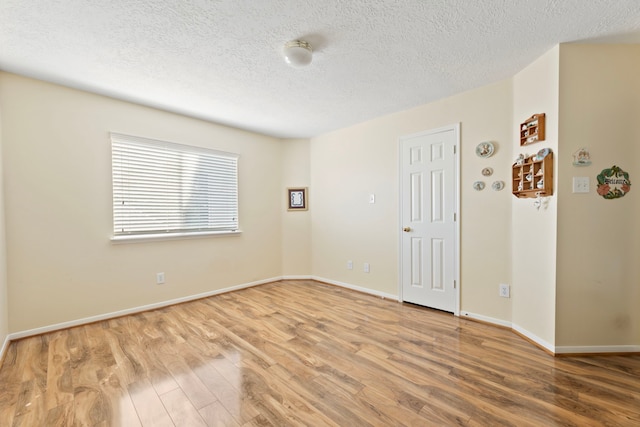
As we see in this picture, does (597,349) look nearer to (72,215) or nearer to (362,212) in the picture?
(362,212)

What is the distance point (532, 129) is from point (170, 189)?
390 centimetres

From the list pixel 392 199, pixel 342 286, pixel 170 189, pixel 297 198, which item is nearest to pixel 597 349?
pixel 392 199

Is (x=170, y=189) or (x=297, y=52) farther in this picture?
(x=170, y=189)

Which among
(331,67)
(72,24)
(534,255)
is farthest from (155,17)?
(534,255)

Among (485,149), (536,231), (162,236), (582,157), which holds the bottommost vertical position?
(162,236)

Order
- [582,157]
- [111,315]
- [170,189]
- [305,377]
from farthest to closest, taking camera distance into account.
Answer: [170,189], [111,315], [582,157], [305,377]

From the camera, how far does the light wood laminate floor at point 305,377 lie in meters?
1.51

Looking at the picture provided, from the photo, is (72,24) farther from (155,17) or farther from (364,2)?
(364,2)

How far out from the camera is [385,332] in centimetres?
256

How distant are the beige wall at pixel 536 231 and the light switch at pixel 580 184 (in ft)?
0.56

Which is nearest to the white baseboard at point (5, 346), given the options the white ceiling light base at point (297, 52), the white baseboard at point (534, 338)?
the white ceiling light base at point (297, 52)

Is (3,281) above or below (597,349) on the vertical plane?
above

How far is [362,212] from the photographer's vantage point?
388 centimetres

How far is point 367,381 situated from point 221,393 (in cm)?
96
